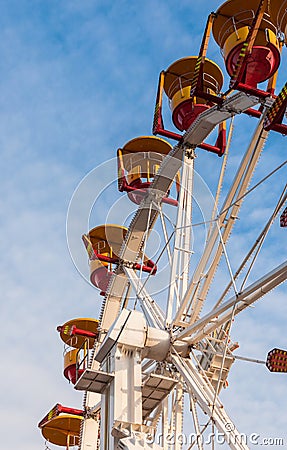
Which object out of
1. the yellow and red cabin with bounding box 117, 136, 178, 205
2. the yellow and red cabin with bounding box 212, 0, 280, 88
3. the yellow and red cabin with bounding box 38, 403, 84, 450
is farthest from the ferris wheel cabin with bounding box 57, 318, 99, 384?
the yellow and red cabin with bounding box 212, 0, 280, 88

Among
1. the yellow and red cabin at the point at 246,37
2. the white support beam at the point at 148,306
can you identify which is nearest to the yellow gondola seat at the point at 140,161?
the white support beam at the point at 148,306

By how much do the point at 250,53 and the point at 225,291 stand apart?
4684 millimetres

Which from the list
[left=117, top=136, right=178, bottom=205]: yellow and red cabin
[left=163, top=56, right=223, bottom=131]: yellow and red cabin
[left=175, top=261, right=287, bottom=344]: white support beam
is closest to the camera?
[left=175, top=261, right=287, bottom=344]: white support beam

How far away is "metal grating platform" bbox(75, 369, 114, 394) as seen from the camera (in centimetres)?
1343

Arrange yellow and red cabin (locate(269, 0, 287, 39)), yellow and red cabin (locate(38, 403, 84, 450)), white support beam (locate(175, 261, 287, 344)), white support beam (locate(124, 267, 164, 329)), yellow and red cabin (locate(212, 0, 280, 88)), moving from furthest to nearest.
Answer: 1. yellow and red cabin (locate(38, 403, 84, 450))
2. white support beam (locate(124, 267, 164, 329))
3. yellow and red cabin (locate(212, 0, 280, 88))
4. yellow and red cabin (locate(269, 0, 287, 39))
5. white support beam (locate(175, 261, 287, 344))

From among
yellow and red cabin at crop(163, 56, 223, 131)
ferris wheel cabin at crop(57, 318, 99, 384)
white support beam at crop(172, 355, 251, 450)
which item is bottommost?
white support beam at crop(172, 355, 251, 450)

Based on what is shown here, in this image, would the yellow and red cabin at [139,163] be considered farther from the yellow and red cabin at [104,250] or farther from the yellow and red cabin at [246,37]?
the yellow and red cabin at [246,37]

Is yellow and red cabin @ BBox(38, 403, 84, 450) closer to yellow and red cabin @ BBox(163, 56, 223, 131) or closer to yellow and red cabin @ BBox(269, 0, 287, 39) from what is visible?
yellow and red cabin @ BBox(163, 56, 223, 131)

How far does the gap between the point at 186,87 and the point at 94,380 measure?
757 cm

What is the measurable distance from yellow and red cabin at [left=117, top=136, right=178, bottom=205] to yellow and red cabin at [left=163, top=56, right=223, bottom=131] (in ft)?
4.70

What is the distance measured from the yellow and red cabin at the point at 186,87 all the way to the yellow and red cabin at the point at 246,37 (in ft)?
7.19

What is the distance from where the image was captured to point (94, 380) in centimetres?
1359

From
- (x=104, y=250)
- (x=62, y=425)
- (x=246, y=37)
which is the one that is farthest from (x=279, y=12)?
(x=62, y=425)

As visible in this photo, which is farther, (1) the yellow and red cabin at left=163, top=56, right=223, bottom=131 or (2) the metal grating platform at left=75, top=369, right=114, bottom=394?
(1) the yellow and red cabin at left=163, top=56, right=223, bottom=131
